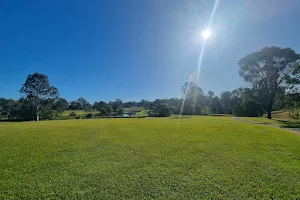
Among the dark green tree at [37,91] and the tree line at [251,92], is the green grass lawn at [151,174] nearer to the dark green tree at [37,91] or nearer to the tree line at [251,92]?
the tree line at [251,92]

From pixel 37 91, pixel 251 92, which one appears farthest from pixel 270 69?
pixel 37 91

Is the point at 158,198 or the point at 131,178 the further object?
the point at 131,178

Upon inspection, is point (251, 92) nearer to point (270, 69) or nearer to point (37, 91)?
point (270, 69)

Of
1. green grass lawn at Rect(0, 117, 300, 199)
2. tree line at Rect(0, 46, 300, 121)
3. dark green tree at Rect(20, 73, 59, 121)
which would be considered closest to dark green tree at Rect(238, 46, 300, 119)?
tree line at Rect(0, 46, 300, 121)

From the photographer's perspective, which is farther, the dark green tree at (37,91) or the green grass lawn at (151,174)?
the dark green tree at (37,91)

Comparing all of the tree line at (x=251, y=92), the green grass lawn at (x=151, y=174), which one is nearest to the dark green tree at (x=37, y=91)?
the tree line at (x=251, y=92)

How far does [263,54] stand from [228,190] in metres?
32.1

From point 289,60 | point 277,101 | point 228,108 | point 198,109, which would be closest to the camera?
point 289,60

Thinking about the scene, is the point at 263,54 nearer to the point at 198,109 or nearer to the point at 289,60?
the point at 289,60

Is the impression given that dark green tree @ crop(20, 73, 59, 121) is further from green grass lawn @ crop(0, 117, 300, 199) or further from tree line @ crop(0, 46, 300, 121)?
green grass lawn @ crop(0, 117, 300, 199)

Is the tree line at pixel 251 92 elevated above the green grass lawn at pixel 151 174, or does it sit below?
above

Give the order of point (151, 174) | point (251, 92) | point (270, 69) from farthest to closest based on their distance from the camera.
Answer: point (251, 92) → point (270, 69) → point (151, 174)

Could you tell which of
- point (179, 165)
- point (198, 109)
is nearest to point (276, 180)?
point (179, 165)

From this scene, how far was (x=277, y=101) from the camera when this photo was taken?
92.7ft
